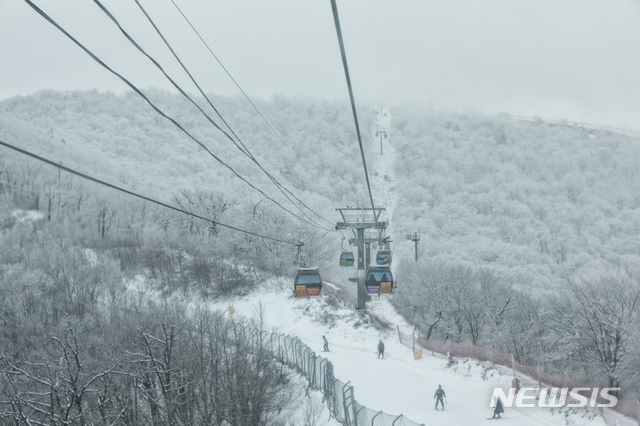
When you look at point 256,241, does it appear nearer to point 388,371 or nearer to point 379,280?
point 388,371

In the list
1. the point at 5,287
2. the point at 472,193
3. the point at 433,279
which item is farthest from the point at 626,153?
the point at 5,287

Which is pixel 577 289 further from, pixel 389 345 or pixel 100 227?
pixel 100 227

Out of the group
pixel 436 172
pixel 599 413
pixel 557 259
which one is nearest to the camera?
pixel 599 413

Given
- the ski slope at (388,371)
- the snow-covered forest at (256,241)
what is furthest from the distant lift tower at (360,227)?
the snow-covered forest at (256,241)

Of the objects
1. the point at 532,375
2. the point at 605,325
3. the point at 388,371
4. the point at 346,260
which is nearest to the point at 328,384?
the point at 388,371
